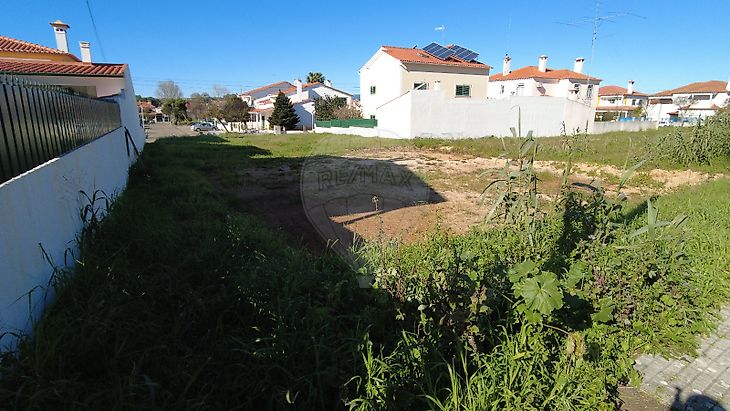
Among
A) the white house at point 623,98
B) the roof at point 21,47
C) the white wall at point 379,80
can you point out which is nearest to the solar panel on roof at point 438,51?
the white wall at point 379,80

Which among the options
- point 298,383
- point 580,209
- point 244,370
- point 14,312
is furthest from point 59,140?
point 580,209

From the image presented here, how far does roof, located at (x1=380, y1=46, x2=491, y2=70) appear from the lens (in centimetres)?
2611

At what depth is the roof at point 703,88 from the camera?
45228mm

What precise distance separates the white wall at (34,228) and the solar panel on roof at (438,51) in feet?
91.3

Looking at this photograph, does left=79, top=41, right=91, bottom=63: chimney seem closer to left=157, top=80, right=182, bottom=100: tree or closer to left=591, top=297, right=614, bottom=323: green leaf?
left=591, top=297, right=614, bottom=323: green leaf

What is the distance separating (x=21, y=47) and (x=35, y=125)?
16133mm

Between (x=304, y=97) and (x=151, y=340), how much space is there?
4135 centimetres

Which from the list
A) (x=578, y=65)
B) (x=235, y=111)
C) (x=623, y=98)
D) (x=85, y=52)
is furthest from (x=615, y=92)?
(x=85, y=52)

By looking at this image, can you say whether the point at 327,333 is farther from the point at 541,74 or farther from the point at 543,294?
the point at 541,74

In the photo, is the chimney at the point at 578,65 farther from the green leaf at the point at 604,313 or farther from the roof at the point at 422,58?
the green leaf at the point at 604,313

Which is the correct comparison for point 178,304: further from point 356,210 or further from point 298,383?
point 356,210

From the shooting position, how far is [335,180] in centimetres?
927

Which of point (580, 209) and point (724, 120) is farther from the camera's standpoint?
point (724, 120)

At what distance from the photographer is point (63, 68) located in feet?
40.1
